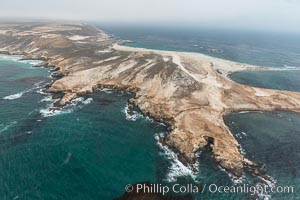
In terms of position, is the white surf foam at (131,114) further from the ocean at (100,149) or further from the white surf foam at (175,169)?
the white surf foam at (175,169)

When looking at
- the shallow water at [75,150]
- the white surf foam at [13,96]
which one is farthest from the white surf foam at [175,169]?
the white surf foam at [13,96]

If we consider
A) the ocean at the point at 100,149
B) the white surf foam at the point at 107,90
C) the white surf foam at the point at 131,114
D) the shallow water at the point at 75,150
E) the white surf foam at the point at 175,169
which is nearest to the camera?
the shallow water at the point at 75,150

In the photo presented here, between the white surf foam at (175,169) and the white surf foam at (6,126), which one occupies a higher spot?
the white surf foam at (6,126)

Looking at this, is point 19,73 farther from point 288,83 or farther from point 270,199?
point 288,83

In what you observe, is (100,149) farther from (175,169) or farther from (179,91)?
(179,91)

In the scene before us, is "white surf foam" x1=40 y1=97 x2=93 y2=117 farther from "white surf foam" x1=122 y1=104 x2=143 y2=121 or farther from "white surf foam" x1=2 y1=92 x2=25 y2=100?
"white surf foam" x1=122 y1=104 x2=143 y2=121
